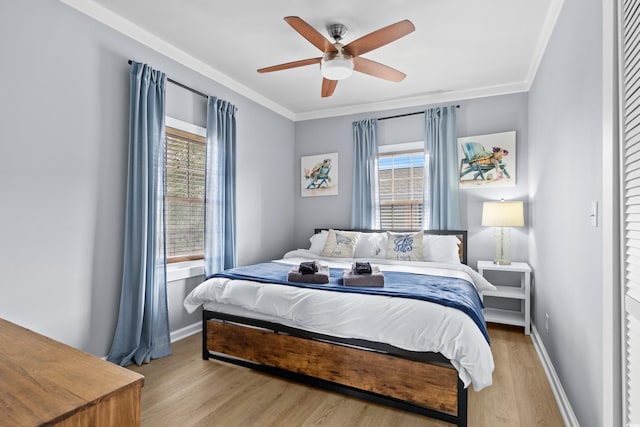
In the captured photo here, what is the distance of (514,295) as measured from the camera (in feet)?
11.3

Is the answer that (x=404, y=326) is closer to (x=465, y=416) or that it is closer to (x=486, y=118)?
(x=465, y=416)

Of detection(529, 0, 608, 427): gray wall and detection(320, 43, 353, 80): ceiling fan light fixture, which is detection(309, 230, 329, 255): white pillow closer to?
detection(320, 43, 353, 80): ceiling fan light fixture

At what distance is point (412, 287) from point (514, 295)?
5.79 ft

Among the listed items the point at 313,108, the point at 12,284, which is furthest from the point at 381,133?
the point at 12,284

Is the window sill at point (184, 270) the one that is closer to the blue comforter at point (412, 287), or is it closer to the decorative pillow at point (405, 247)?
the blue comforter at point (412, 287)

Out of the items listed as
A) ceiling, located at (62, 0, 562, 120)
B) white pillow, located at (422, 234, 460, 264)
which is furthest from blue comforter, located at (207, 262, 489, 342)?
ceiling, located at (62, 0, 562, 120)

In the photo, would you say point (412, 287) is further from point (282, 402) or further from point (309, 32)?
point (309, 32)

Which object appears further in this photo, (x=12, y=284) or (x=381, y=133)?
(x=381, y=133)

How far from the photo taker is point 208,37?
2.93 meters

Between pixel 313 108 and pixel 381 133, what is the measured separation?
3.53 feet

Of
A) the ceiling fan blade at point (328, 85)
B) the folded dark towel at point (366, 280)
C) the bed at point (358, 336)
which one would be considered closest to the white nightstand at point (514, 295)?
the bed at point (358, 336)

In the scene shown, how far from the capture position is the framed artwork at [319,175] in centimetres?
483

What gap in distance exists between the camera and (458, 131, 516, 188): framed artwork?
386 centimetres

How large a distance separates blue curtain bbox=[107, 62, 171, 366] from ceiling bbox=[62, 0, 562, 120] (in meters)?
0.45
